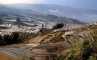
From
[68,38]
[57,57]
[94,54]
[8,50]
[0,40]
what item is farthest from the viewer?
[0,40]

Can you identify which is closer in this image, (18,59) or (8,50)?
(18,59)

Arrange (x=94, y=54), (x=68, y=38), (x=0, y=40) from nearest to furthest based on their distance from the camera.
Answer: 1. (x=94, y=54)
2. (x=68, y=38)
3. (x=0, y=40)

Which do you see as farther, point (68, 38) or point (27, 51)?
point (68, 38)

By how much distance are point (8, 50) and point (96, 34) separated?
15.8ft

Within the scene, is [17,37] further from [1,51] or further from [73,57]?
[73,57]

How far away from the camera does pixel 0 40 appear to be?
73.9ft

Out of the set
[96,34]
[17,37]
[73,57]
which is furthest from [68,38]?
[17,37]

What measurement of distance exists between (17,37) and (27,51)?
28.0 ft

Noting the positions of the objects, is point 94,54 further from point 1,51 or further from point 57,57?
point 1,51

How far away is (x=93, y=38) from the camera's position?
13.7m

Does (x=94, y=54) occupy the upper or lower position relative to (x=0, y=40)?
upper

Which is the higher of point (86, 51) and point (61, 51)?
point (86, 51)

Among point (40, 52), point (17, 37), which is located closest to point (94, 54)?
point (40, 52)

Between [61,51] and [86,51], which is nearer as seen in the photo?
[86,51]
